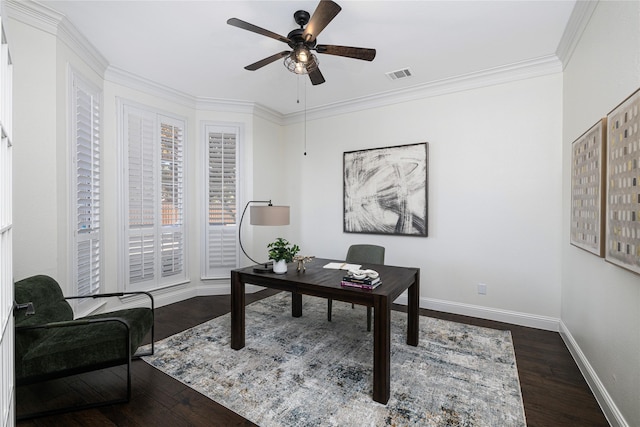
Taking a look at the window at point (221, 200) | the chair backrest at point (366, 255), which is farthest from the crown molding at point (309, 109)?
the chair backrest at point (366, 255)

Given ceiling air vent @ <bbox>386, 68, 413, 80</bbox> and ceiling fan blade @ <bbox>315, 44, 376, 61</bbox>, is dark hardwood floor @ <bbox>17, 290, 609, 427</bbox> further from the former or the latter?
ceiling air vent @ <bbox>386, 68, 413, 80</bbox>

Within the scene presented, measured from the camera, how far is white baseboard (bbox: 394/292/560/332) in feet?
10.7

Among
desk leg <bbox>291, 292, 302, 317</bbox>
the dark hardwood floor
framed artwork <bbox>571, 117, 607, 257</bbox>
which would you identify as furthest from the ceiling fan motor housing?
the dark hardwood floor

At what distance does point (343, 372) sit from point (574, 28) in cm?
349

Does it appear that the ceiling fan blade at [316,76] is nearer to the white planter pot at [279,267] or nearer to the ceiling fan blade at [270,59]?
the ceiling fan blade at [270,59]

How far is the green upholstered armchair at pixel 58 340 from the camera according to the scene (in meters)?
1.92

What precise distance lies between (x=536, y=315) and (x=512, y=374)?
4.17ft

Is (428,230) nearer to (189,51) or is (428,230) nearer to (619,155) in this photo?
(619,155)

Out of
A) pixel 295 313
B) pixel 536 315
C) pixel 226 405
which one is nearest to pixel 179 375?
pixel 226 405

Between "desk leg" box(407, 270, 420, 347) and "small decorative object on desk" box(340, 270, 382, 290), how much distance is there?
2.10ft

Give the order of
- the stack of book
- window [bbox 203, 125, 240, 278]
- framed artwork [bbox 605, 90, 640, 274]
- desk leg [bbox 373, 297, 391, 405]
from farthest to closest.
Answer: window [bbox 203, 125, 240, 278], the stack of book, desk leg [bbox 373, 297, 391, 405], framed artwork [bbox 605, 90, 640, 274]

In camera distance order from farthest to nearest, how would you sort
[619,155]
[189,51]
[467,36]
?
1. [189,51]
2. [467,36]
3. [619,155]

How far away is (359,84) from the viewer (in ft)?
12.8

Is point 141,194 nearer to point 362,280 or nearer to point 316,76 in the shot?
point 316,76
